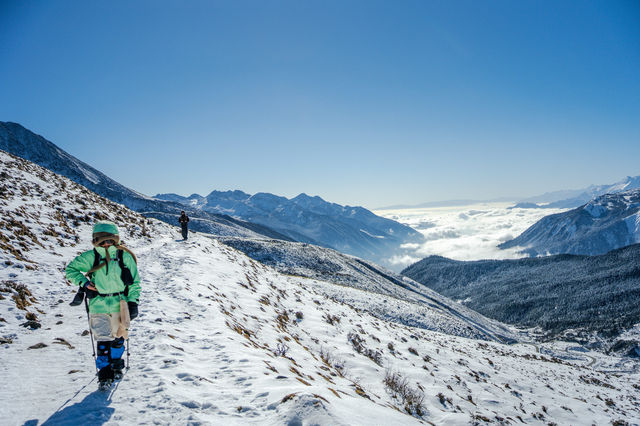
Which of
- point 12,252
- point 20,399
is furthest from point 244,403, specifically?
point 12,252

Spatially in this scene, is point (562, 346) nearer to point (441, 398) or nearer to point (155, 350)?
point (441, 398)

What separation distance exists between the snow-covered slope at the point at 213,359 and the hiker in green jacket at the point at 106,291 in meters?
0.58

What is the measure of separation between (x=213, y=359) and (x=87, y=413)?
281 cm

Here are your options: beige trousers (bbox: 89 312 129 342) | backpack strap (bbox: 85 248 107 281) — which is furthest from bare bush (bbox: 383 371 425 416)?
backpack strap (bbox: 85 248 107 281)

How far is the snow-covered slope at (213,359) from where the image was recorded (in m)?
5.20

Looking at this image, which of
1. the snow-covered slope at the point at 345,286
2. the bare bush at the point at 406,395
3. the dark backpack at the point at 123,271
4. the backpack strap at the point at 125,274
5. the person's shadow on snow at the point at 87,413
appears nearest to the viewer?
the person's shadow on snow at the point at 87,413

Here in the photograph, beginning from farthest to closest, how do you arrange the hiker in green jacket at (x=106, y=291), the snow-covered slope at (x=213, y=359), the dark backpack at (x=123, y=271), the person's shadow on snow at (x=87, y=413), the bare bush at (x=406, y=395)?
the bare bush at (x=406, y=395) → the dark backpack at (x=123, y=271) → the hiker in green jacket at (x=106, y=291) → the snow-covered slope at (x=213, y=359) → the person's shadow on snow at (x=87, y=413)

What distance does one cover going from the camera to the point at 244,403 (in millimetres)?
5434

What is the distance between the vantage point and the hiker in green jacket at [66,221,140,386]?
573 cm

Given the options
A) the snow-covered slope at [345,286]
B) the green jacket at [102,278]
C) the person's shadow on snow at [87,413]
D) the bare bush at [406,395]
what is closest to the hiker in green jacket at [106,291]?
the green jacket at [102,278]

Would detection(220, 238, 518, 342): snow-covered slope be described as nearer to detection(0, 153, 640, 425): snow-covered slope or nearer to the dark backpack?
detection(0, 153, 640, 425): snow-covered slope

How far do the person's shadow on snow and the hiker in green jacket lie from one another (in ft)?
1.63

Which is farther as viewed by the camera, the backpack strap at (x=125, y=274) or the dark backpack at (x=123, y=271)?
the backpack strap at (x=125, y=274)

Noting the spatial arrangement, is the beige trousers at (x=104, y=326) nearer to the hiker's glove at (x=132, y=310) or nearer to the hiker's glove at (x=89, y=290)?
the hiker's glove at (x=132, y=310)
